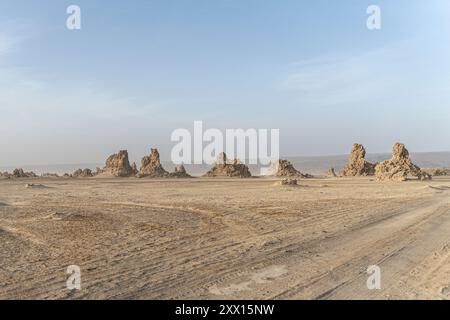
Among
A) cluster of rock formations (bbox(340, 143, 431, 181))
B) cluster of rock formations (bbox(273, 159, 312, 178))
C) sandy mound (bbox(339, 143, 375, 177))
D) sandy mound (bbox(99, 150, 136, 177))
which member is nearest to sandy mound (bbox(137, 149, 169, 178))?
sandy mound (bbox(99, 150, 136, 177))

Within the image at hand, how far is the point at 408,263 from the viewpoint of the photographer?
28.4 feet

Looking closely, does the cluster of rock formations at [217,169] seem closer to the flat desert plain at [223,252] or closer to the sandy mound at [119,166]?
the sandy mound at [119,166]

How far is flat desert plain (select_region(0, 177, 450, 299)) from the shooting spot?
22.6 ft

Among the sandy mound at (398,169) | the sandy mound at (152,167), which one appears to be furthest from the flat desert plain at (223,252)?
the sandy mound at (152,167)

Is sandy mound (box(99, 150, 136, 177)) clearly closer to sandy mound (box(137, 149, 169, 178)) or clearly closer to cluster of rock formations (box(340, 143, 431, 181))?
sandy mound (box(137, 149, 169, 178))

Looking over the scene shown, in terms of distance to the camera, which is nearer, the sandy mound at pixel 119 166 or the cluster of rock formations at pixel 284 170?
the sandy mound at pixel 119 166

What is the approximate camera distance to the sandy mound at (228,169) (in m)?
49.5

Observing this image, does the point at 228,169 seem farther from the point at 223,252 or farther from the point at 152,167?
the point at 223,252

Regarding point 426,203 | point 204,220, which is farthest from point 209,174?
point 204,220

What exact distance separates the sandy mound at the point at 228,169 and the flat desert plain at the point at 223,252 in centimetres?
3209

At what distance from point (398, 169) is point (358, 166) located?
10.8 m

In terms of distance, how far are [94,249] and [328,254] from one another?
470 centimetres

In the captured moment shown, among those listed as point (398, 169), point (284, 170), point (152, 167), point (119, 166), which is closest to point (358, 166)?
point (284, 170)

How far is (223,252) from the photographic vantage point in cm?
950
